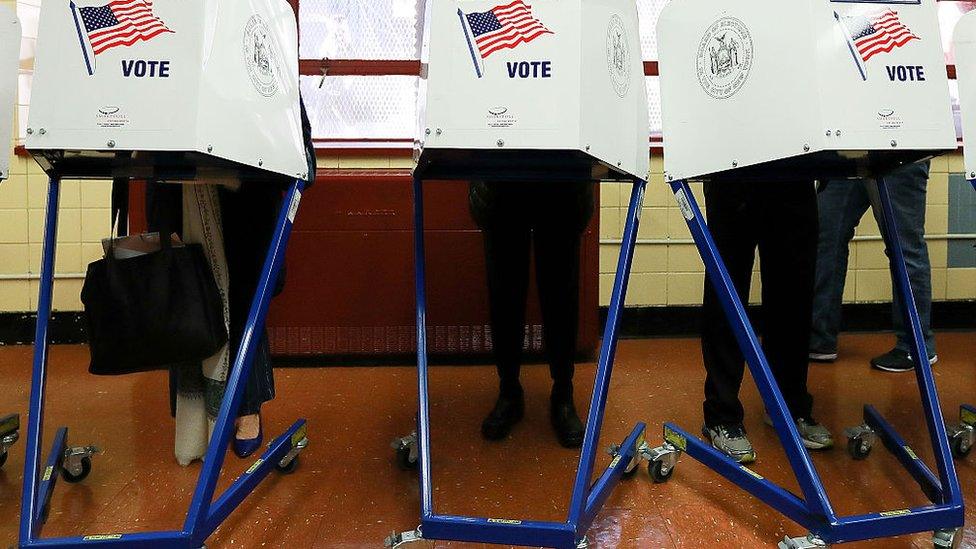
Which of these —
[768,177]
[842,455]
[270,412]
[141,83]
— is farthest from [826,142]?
[270,412]

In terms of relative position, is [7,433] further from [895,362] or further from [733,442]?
[895,362]

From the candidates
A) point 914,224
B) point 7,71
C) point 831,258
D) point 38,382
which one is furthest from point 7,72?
point 914,224

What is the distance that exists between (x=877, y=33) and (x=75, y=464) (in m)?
1.86

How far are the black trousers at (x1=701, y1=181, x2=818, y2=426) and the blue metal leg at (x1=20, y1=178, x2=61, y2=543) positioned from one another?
140cm

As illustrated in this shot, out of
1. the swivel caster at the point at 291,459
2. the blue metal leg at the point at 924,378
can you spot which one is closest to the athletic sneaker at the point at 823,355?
the blue metal leg at the point at 924,378

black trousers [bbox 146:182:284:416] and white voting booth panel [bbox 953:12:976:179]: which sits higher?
white voting booth panel [bbox 953:12:976:179]

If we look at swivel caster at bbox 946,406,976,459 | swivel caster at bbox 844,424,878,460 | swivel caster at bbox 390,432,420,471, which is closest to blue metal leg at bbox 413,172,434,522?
swivel caster at bbox 390,432,420,471

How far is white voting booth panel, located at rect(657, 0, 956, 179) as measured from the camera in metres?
1.14

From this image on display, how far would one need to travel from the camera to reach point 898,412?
1976 millimetres

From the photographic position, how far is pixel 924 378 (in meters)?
1.34

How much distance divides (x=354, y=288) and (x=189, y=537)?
1435mm

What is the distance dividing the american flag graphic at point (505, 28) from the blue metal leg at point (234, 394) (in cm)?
49

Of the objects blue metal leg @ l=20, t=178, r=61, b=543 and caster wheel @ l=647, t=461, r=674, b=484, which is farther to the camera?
caster wheel @ l=647, t=461, r=674, b=484

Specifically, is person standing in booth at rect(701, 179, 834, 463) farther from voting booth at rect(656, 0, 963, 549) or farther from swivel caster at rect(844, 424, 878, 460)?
voting booth at rect(656, 0, 963, 549)
